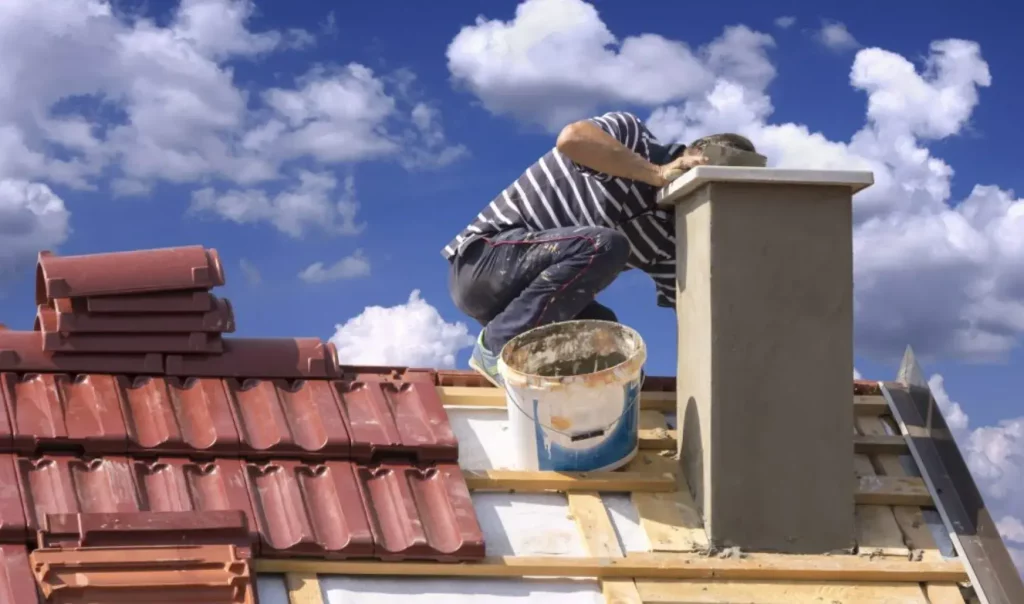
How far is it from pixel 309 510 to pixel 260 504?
183mm

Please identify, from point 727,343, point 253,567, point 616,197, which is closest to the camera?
point 253,567

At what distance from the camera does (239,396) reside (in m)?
4.97

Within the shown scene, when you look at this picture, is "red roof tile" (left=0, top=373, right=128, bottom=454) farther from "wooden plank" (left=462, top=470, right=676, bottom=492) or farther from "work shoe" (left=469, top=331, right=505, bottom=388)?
"work shoe" (left=469, top=331, right=505, bottom=388)

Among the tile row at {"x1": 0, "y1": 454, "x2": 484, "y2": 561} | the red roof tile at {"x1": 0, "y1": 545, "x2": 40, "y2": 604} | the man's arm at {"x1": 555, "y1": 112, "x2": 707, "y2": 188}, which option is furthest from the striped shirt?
the red roof tile at {"x1": 0, "y1": 545, "x2": 40, "y2": 604}

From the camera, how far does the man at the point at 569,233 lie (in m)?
5.53

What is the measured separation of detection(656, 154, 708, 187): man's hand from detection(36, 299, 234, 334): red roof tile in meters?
2.02

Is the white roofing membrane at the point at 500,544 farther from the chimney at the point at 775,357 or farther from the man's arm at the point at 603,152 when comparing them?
the man's arm at the point at 603,152

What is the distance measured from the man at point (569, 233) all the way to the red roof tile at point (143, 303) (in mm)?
1446

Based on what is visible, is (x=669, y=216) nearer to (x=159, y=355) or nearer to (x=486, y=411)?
(x=486, y=411)

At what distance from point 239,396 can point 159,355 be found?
392 mm

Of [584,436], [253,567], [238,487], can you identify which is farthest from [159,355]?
[584,436]

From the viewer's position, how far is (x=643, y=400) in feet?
18.9

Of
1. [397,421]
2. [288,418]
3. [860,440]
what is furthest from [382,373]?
[860,440]

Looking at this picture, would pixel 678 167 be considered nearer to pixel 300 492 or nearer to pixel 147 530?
pixel 300 492
